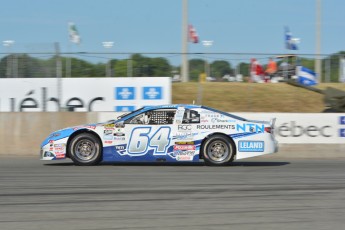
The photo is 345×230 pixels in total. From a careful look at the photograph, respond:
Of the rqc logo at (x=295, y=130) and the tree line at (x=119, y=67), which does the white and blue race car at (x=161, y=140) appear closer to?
the rqc logo at (x=295, y=130)

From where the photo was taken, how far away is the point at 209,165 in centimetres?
1311

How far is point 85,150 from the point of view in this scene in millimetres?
13031

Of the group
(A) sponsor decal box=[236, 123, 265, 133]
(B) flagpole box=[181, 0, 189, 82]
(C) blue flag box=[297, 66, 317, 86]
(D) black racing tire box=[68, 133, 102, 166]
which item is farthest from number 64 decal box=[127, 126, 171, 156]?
(C) blue flag box=[297, 66, 317, 86]

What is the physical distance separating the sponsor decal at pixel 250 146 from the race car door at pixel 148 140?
149 centimetres

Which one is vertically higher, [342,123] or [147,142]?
[342,123]

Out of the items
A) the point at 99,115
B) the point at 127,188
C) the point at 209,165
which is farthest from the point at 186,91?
the point at 127,188

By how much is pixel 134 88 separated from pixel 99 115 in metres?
2.43

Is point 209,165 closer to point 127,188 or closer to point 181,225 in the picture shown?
point 127,188

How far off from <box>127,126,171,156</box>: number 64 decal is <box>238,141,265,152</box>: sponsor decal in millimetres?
1576

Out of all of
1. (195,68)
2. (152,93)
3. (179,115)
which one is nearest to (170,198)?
(179,115)

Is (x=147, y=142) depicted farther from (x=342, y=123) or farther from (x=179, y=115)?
(x=342, y=123)

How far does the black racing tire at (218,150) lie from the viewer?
13.0 meters

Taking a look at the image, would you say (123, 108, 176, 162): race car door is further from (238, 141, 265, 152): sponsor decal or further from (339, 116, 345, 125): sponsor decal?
(339, 116, 345, 125): sponsor decal

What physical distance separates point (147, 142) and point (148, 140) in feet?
0.16
